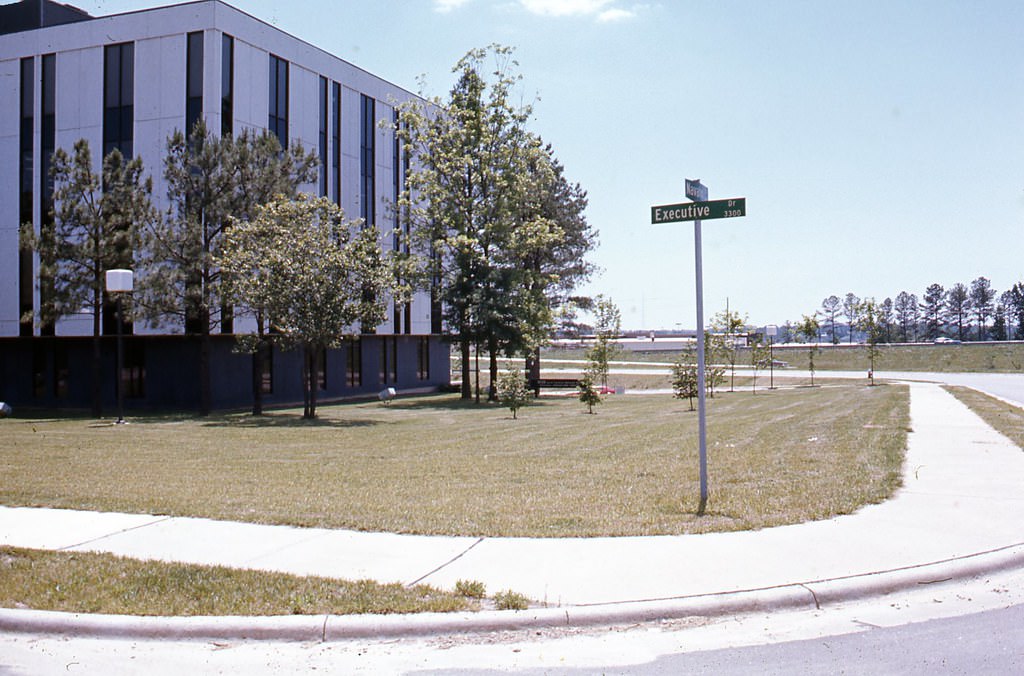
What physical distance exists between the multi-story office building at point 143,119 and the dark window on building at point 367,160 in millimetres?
701

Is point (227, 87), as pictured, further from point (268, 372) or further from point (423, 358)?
point (423, 358)

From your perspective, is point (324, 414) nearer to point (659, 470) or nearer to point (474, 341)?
point (474, 341)

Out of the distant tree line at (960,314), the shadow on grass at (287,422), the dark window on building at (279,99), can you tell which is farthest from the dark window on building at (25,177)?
the distant tree line at (960,314)

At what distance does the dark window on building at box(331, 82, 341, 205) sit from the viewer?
3653 cm

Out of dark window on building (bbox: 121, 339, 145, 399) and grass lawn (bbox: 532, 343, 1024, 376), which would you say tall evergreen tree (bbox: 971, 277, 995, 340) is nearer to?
grass lawn (bbox: 532, 343, 1024, 376)

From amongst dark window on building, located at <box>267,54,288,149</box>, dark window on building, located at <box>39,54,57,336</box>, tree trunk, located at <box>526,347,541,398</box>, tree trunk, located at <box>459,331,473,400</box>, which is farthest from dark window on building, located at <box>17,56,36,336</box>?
tree trunk, located at <box>526,347,541,398</box>

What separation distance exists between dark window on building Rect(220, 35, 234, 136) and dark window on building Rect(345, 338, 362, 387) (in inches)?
486

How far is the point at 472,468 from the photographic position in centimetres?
1193

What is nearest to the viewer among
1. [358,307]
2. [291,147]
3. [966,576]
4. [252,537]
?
[966,576]

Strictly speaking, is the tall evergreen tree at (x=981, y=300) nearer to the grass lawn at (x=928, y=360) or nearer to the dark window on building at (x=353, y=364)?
the grass lawn at (x=928, y=360)

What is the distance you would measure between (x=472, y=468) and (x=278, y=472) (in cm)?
282

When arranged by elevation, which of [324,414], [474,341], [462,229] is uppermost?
[462,229]

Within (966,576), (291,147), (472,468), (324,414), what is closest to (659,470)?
(472,468)

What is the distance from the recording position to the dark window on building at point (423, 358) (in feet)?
151
